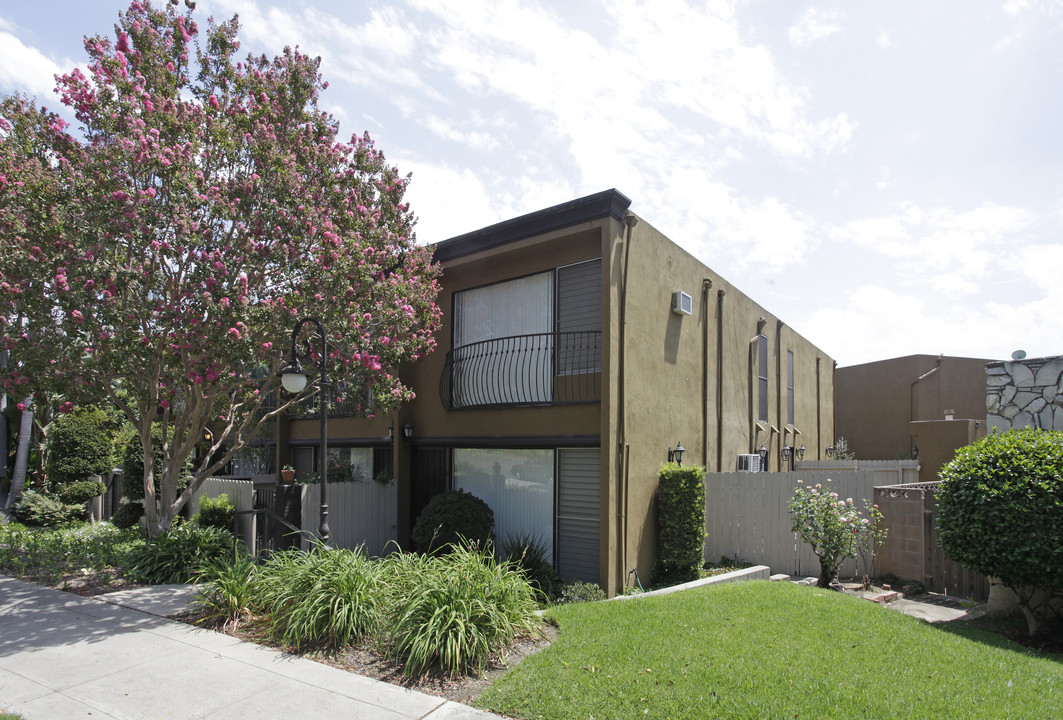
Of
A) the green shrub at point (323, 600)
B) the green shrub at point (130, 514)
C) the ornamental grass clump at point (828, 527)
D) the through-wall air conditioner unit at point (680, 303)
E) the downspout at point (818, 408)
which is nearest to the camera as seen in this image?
the green shrub at point (323, 600)

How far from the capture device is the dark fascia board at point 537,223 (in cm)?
895

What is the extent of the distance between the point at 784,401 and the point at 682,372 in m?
6.69

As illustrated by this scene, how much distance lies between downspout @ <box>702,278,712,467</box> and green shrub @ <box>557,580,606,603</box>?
3.86m

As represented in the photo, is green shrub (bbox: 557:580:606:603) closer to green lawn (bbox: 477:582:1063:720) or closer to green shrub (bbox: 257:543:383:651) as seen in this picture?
green lawn (bbox: 477:582:1063:720)

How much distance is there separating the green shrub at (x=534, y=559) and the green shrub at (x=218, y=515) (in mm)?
5326

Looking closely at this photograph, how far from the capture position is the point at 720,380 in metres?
12.1

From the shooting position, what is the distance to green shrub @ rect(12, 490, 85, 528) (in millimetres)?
14211

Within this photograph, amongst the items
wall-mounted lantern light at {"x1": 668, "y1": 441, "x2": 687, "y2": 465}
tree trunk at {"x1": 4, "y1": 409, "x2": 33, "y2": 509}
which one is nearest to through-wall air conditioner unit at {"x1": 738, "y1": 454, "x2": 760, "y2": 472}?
wall-mounted lantern light at {"x1": 668, "y1": 441, "x2": 687, "y2": 465}

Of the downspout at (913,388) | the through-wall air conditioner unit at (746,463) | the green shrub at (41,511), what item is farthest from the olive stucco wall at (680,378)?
the green shrub at (41,511)

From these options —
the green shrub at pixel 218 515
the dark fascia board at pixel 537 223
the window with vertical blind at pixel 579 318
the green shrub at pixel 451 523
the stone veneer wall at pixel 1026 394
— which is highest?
the dark fascia board at pixel 537 223

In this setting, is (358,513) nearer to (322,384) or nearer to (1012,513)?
(322,384)

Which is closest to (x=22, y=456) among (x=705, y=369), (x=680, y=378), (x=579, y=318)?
(x=579, y=318)

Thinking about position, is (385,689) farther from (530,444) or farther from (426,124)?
(426,124)

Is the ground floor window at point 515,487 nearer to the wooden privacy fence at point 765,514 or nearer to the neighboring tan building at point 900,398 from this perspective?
the wooden privacy fence at point 765,514
